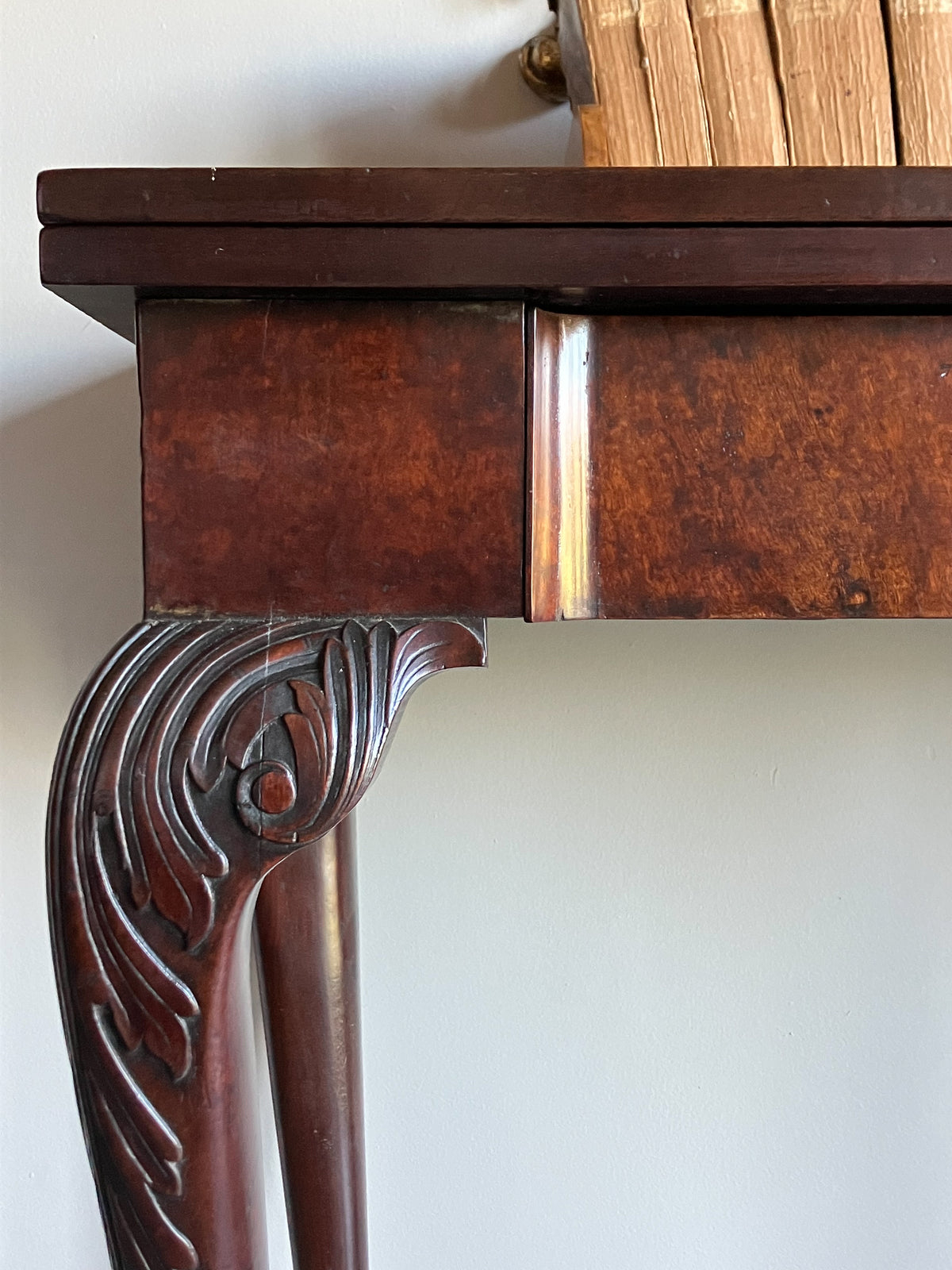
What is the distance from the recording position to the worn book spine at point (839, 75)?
387 mm

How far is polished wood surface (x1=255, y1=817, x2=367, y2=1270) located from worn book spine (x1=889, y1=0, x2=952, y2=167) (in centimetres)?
43

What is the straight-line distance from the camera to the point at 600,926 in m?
0.66

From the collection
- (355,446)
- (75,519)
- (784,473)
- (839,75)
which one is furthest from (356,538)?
(75,519)

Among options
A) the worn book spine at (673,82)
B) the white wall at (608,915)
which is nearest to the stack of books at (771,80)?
the worn book spine at (673,82)

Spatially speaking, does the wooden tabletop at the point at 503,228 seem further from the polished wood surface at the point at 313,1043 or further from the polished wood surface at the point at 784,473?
the polished wood surface at the point at 313,1043

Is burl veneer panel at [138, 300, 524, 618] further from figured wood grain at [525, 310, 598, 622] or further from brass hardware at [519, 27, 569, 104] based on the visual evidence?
brass hardware at [519, 27, 569, 104]

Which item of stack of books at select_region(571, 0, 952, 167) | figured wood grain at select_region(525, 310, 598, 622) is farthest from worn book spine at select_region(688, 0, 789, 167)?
figured wood grain at select_region(525, 310, 598, 622)

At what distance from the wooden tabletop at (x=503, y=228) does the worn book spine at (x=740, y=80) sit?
7cm

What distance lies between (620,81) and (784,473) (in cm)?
18

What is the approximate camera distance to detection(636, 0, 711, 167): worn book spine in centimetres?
39

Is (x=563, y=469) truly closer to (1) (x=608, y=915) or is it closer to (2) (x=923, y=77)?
(2) (x=923, y=77)

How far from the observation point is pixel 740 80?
0.40 meters

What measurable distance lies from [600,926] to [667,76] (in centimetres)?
49

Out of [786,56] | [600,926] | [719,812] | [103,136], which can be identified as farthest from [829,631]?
[103,136]
